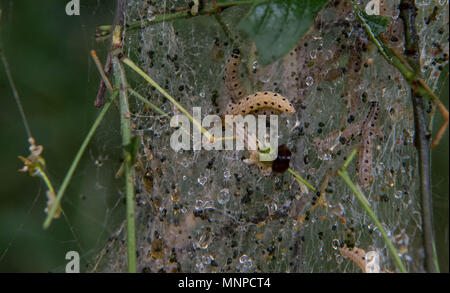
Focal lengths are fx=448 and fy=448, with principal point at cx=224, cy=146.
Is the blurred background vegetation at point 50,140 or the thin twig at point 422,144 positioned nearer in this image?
the thin twig at point 422,144

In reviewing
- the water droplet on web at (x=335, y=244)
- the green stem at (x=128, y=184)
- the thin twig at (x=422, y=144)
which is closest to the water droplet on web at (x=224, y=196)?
the water droplet on web at (x=335, y=244)

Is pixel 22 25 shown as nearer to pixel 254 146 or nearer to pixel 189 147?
pixel 189 147

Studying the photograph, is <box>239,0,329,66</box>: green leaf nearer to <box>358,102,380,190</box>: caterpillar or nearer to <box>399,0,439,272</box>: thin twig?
<box>399,0,439,272</box>: thin twig

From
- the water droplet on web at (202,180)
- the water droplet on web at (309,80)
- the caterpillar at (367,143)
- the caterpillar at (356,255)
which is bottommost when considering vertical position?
the caterpillar at (356,255)

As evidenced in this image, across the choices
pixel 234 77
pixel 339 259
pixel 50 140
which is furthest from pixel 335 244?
pixel 50 140

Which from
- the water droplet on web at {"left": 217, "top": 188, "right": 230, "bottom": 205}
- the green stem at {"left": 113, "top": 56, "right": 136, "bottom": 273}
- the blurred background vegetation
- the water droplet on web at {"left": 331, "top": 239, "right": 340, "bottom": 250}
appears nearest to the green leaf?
the green stem at {"left": 113, "top": 56, "right": 136, "bottom": 273}

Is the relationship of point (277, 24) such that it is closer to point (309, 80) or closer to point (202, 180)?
point (309, 80)

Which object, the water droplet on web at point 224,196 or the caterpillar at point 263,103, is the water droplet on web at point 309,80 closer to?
the caterpillar at point 263,103
